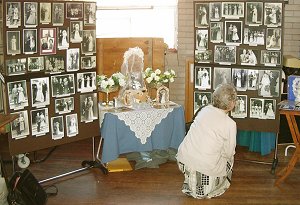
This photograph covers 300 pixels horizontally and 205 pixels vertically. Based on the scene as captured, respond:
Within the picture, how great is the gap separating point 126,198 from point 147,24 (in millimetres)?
2908

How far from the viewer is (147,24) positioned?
6.31 m

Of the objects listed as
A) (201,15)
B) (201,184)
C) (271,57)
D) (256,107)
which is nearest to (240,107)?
(256,107)

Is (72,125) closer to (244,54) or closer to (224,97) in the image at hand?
(224,97)

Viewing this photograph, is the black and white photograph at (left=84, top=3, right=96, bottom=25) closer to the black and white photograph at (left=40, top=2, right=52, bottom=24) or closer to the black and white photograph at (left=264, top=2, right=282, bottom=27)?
the black and white photograph at (left=40, top=2, right=52, bottom=24)

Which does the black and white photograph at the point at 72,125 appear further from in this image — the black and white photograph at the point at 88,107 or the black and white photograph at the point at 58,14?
the black and white photograph at the point at 58,14

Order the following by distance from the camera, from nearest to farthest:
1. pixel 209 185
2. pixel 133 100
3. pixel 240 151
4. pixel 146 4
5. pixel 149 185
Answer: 1. pixel 209 185
2. pixel 149 185
3. pixel 133 100
4. pixel 240 151
5. pixel 146 4

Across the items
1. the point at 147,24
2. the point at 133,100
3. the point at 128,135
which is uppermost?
the point at 147,24

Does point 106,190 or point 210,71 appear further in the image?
point 210,71

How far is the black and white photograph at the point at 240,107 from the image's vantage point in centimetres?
489

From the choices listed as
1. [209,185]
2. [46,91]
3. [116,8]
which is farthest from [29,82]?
[116,8]

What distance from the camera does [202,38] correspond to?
16.0 feet

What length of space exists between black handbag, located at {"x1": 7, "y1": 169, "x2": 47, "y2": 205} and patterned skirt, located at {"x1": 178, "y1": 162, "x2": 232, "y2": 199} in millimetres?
1284

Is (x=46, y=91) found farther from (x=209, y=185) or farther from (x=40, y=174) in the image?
(x=209, y=185)

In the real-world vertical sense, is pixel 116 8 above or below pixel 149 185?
above
